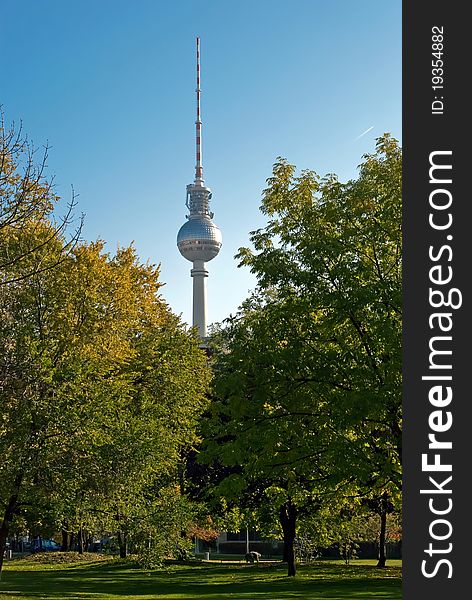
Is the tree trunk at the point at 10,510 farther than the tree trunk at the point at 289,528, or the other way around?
the tree trunk at the point at 289,528

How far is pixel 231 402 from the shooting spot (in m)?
24.3

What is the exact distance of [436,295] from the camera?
32.7 ft

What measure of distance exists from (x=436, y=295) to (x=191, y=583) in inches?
1120

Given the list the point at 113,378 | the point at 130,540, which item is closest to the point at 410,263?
the point at 113,378

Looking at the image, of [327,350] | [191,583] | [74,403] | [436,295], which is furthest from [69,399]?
[436,295]

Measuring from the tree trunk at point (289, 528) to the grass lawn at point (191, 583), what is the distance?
22.3 inches

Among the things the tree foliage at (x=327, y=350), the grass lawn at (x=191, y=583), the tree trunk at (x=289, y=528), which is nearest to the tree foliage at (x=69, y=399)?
the grass lawn at (x=191, y=583)

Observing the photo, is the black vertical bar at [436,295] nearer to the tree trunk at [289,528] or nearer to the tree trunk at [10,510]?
the tree trunk at [10,510]

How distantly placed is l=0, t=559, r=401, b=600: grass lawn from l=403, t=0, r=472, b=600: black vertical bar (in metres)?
17.2

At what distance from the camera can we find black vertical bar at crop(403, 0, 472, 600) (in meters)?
9.55

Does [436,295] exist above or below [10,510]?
above

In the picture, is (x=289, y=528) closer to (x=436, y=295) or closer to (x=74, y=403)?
(x=74, y=403)

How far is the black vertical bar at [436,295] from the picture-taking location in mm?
9547

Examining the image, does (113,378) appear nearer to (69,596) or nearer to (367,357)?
(69,596)
